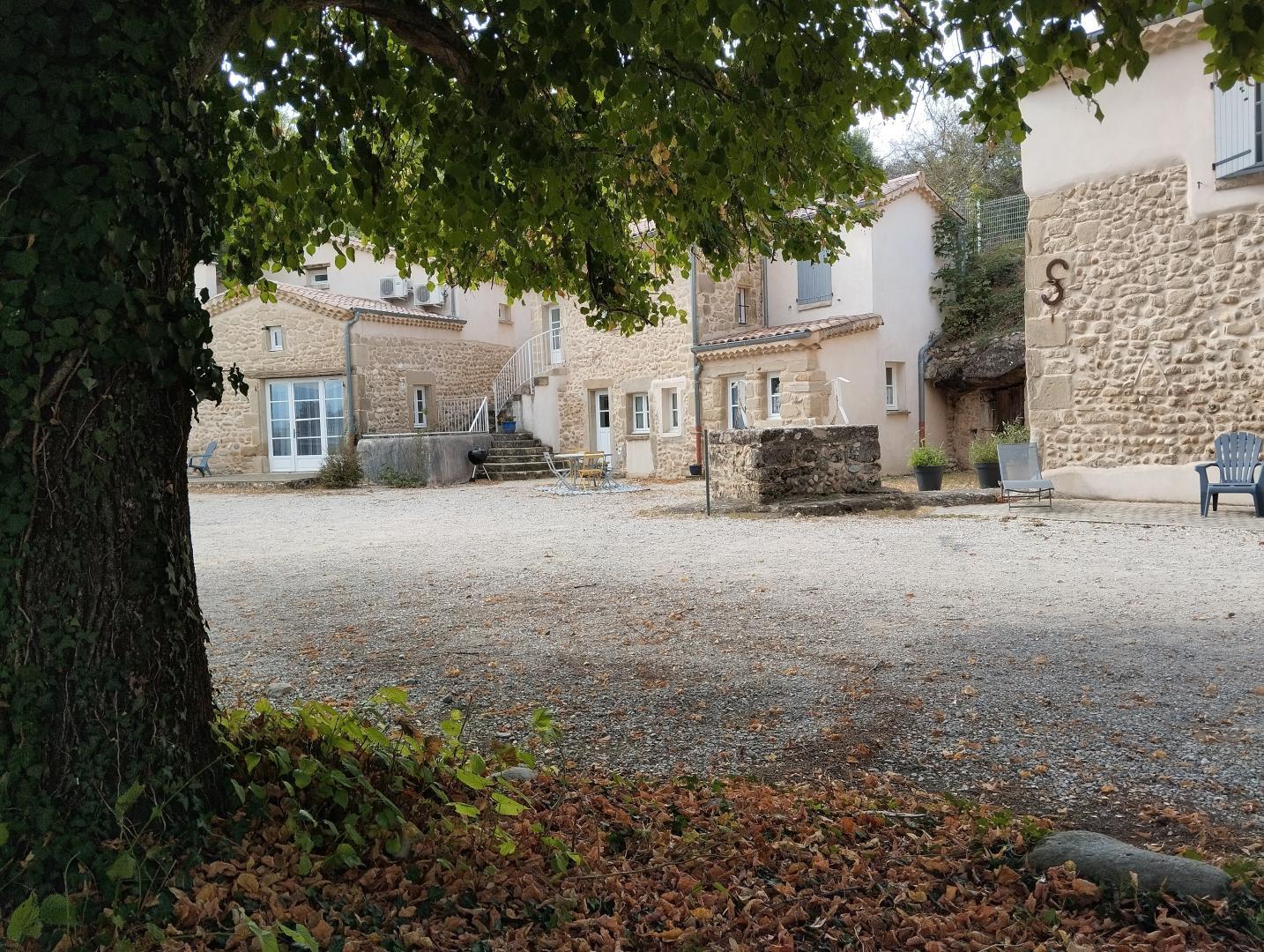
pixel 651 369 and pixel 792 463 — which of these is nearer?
pixel 792 463

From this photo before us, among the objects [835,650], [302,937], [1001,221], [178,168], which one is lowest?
[835,650]

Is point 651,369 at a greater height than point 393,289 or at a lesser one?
lesser

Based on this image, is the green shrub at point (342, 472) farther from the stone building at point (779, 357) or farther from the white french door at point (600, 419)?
the white french door at point (600, 419)

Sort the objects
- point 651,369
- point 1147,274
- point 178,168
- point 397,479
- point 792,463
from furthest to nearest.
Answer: point 651,369 → point 397,479 → point 792,463 → point 1147,274 → point 178,168

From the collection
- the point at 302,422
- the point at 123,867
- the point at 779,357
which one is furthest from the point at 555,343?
the point at 123,867

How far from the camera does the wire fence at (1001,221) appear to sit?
19.7 meters

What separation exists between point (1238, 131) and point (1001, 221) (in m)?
9.82

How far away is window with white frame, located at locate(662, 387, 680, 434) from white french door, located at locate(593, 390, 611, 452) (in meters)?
1.82

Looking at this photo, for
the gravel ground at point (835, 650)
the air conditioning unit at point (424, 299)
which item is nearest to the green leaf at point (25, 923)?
the gravel ground at point (835, 650)

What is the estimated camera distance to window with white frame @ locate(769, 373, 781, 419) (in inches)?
686

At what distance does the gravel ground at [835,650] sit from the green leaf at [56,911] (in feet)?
5.77

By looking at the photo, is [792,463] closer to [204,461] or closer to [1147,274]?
[1147,274]

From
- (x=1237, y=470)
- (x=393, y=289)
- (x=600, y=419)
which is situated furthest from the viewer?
(x=393, y=289)

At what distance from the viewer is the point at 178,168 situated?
2037 mm
